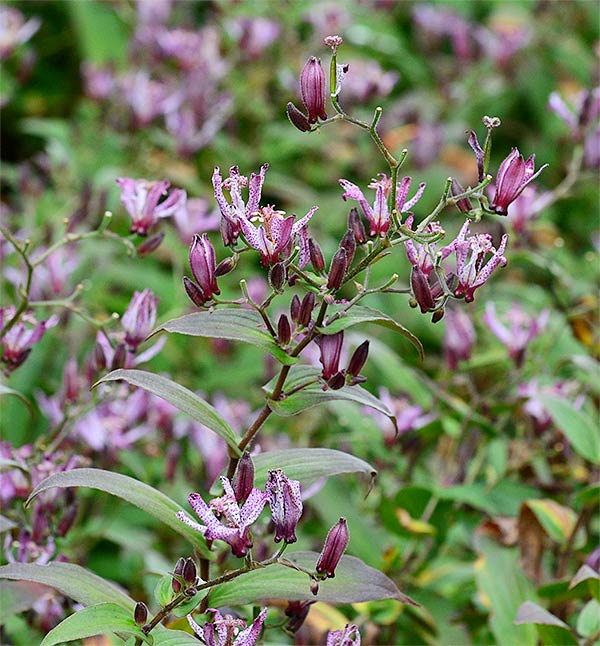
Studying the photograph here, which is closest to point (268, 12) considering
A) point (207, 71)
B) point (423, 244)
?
point (207, 71)

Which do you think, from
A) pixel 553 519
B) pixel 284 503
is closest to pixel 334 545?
pixel 284 503

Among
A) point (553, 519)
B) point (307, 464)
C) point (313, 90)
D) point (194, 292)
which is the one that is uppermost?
point (313, 90)

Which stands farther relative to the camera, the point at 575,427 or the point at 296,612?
the point at 575,427

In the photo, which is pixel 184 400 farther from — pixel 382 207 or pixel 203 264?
pixel 382 207

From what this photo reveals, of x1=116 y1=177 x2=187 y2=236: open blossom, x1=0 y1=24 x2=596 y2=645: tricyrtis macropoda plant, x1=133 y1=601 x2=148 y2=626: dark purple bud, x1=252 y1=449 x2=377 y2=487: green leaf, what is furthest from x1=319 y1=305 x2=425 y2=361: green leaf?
x1=116 y1=177 x2=187 y2=236: open blossom

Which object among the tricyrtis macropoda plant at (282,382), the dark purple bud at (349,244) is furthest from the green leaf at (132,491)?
the dark purple bud at (349,244)

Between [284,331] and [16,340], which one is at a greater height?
[284,331]

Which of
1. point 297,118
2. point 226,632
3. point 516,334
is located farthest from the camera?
point 516,334

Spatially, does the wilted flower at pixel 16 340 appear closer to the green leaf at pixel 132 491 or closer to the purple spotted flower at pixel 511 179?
the green leaf at pixel 132 491
